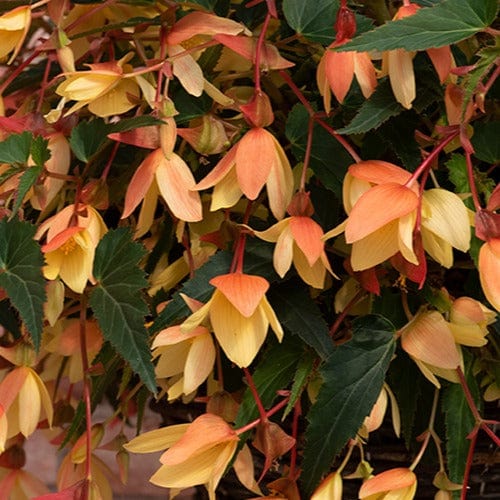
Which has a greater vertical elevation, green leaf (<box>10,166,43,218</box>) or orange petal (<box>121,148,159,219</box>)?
green leaf (<box>10,166,43,218</box>)

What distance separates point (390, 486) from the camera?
1.38 feet

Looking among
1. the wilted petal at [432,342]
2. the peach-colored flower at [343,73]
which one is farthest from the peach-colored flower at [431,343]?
the peach-colored flower at [343,73]

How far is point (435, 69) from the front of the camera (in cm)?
43

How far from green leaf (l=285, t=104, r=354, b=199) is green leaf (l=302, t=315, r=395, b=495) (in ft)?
Answer: 0.23

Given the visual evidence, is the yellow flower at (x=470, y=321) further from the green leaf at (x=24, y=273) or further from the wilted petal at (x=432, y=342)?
the green leaf at (x=24, y=273)

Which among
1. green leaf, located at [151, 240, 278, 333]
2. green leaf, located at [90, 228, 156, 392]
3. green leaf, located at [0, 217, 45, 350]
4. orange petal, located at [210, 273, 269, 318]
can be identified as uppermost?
green leaf, located at [0, 217, 45, 350]

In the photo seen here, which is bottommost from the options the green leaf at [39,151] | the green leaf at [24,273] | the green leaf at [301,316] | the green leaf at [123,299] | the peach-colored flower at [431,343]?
the peach-colored flower at [431,343]

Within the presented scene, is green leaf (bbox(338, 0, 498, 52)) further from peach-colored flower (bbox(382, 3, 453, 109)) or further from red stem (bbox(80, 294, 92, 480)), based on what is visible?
red stem (bbox(80, 294, 92, 480))

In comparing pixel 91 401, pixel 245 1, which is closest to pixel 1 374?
pixel 91 401

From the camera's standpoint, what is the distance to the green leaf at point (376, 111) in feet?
1.32

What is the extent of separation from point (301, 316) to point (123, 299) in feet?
0.26

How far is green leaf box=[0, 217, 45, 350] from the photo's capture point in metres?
0.41

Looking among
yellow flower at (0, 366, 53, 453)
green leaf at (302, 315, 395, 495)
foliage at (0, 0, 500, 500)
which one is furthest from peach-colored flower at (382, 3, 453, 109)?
yellow flower at (0, 366, 53, 453)

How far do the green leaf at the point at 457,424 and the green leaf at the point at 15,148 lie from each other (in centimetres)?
22
